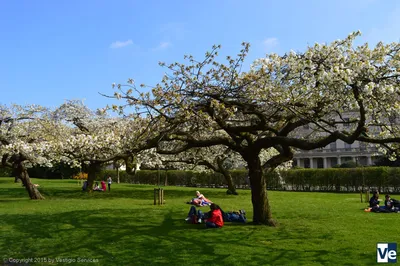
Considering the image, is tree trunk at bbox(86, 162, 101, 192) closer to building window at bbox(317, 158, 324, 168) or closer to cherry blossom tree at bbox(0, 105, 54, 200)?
cherry blossom tree at bbox(0, 105, 54, 200)

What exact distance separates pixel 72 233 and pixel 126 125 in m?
4.83

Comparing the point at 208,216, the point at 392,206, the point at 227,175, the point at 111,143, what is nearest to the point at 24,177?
the point at 111,143

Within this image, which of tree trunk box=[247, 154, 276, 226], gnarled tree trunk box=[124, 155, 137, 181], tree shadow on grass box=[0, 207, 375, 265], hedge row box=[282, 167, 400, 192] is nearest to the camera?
tree shadow on grass box=[0, 207, 375, 265]

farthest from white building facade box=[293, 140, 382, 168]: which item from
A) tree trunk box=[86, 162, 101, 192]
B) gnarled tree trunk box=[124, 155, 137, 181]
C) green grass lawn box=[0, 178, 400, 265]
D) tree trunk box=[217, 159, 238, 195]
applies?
green grass lawn box=[0, 178, 400, 265]

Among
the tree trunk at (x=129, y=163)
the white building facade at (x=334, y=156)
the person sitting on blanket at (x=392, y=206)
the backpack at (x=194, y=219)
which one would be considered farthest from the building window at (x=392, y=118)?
the white building facade at (x=334, y=156)

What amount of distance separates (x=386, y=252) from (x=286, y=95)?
4.16 m

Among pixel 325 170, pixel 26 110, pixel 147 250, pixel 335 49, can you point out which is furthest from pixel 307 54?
pixel 325 170

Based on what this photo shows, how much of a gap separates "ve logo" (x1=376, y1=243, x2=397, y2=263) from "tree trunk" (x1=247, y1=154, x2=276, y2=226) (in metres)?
3.53

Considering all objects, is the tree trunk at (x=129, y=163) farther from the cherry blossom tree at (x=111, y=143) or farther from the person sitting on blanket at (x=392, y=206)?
the person sitting on blanket at (x=392, y=206)

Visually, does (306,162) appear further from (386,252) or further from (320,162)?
(386,252)

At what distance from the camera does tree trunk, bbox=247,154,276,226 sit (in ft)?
36.6

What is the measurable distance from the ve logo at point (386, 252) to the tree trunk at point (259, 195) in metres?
3.53

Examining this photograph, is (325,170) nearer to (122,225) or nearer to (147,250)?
(122,225)

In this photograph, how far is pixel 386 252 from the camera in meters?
7.65
